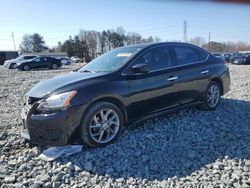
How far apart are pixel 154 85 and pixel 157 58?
0.58 m

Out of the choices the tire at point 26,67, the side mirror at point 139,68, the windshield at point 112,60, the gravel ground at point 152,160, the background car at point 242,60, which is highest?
→ the windshield at point 112,60

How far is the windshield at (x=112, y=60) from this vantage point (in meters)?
4.88

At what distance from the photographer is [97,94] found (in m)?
4.23

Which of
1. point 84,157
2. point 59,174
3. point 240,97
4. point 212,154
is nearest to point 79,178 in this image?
point 59,174

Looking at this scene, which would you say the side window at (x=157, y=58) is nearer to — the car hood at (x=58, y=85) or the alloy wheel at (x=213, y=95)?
the car hood at (x=58, y=85)

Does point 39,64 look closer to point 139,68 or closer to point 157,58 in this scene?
point 157,58

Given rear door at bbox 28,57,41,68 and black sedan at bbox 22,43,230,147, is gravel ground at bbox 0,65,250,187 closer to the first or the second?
black sedan at bbox 22,43,230,147

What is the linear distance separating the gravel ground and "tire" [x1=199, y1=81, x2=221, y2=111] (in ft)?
2.05

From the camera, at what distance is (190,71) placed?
565 cm

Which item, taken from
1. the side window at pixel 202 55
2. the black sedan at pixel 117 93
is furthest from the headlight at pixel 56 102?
the side window at pixel 202 55

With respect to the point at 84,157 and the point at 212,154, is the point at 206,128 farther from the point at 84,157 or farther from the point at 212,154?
the point at 84,157

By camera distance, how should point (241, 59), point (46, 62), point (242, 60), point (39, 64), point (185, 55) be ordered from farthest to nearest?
point (241, 59), point (242, 60), point (46, 62), point (39, 64), point (185, 55)

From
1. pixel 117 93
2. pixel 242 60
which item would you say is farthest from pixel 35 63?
pixel 117 93

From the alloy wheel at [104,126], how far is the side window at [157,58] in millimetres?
1024
